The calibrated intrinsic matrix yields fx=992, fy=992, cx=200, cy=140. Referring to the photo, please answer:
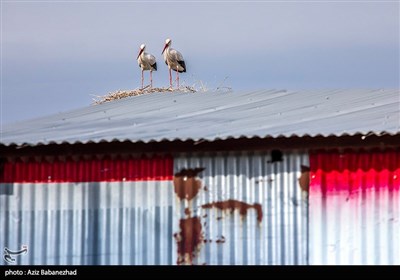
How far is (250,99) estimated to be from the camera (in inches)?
520

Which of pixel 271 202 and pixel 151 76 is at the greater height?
pixel 151 76

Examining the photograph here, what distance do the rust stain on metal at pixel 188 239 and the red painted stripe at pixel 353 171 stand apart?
1.37 meters

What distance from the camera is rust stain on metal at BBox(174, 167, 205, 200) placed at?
11.2 metres

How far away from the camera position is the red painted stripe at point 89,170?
11.3 metres

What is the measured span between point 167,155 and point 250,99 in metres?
2.31

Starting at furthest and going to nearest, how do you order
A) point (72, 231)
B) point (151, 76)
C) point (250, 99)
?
point (151, 76) → point (250, 99) → point (72, 231)

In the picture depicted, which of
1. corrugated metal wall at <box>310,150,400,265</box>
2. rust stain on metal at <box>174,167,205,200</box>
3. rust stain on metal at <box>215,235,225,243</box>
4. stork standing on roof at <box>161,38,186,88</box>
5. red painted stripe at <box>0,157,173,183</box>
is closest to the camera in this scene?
corrugated metal wall at <box>310,150,400,265</box>

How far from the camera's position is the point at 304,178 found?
431 inches

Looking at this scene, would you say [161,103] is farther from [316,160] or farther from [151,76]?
[151,76]

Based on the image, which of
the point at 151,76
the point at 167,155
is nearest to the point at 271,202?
the point at 167,155

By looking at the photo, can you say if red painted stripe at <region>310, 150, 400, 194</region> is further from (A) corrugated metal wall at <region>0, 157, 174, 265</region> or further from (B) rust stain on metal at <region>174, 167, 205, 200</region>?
(A) corrugated metal wall at <region>0, 157, 174, 265</region>

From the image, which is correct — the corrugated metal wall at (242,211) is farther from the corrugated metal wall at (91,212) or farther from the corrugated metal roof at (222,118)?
the corrugated metal roof at (222,118)

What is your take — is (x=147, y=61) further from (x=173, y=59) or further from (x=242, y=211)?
(x=242, y=211)

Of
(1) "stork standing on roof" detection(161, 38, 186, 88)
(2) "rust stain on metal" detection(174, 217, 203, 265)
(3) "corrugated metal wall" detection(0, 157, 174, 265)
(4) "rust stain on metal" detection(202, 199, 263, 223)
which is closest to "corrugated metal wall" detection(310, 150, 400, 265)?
(4) "rust stain on metal" detection(202, 199, 263, 223)
